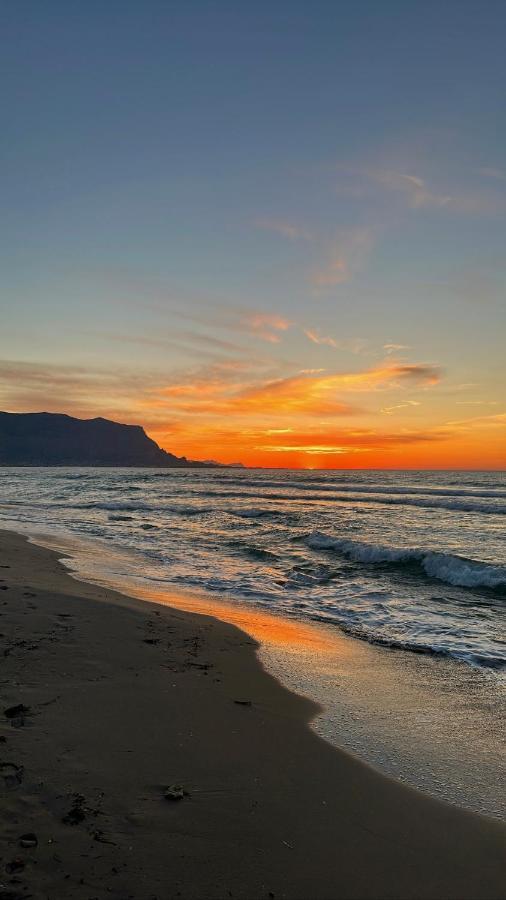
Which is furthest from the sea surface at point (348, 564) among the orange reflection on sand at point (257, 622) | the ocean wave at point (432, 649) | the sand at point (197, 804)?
the sand at point (197, 804)

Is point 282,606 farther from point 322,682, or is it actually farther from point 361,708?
point 361,708

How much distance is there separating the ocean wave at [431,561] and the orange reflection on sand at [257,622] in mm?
6231

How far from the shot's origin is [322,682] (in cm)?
638

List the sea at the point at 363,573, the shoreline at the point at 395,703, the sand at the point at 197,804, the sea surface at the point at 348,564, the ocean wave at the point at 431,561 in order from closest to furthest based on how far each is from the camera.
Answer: the sand at the point at 197,804, the shoreline at the point at 395,703, the sea at the point at 363,573, the sea surface at the point at 348,564, the ocean wave at the point at 431,561

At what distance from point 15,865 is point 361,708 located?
384cm

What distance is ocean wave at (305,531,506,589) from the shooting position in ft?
44.1

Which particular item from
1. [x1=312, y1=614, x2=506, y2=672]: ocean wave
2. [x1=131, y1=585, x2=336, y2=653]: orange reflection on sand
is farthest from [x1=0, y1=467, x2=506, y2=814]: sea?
[x1=131, y1=585, x2=336, y2=653]: orange reflection on sand

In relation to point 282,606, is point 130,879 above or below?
above

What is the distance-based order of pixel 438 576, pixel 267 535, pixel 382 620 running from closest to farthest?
1. pixel 382 620
2. pixel 438 576
3. pixel 267 535

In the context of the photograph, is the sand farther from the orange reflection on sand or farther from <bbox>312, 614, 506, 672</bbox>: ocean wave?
<bbox>312, 614, 506, 672</bbox>: ocean wave

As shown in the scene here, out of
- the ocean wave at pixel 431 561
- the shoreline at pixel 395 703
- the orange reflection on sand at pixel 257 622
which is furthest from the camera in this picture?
the ocean wave at pixel 431 561

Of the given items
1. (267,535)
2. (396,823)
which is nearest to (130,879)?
(396,823)

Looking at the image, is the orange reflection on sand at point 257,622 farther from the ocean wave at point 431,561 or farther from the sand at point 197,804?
the ocean wave at point 431,561

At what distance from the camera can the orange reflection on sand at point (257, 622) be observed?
8.16 m
